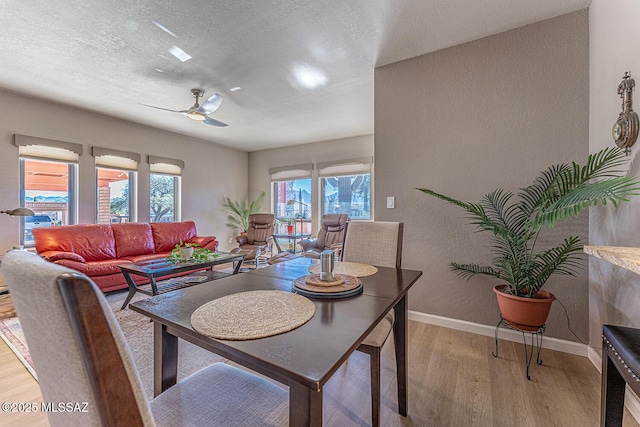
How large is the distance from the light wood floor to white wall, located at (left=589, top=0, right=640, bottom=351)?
473mm

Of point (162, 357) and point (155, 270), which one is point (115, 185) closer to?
point (155, 270)

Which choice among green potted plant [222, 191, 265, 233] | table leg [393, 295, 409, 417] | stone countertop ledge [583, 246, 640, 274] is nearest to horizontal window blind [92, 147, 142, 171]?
green potted plant [222, 191, 265, 233]

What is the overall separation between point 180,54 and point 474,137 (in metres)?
2.75

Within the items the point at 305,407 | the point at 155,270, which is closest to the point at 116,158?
the point at 155,270

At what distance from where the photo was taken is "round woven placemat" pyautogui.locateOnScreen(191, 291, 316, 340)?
0.75 metres

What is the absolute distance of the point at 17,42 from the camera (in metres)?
2.28

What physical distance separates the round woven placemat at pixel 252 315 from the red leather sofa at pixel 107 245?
2.81 meters

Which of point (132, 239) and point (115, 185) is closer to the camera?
point (132, 239)

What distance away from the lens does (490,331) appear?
2225mm

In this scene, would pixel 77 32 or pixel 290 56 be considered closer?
pixel 77 32

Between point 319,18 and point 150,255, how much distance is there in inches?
145

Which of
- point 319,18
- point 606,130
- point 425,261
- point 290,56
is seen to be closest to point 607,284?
point 606,130

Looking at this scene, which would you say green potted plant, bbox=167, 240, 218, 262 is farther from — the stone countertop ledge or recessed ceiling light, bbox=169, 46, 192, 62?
the stone countertop ledge

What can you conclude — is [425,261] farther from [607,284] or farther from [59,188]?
[59,188]
